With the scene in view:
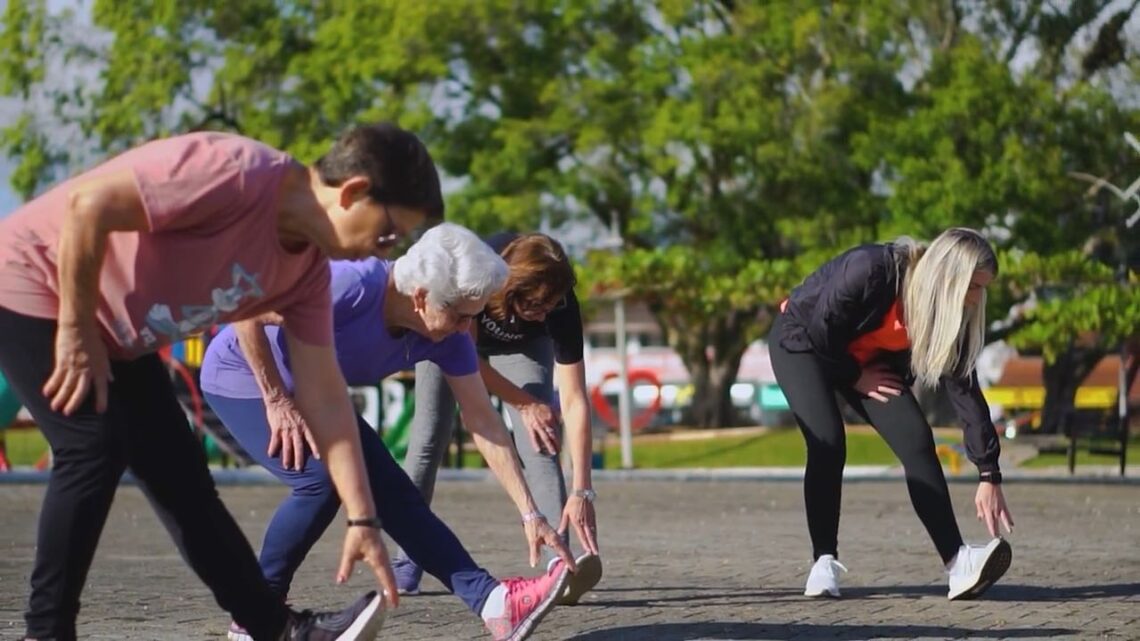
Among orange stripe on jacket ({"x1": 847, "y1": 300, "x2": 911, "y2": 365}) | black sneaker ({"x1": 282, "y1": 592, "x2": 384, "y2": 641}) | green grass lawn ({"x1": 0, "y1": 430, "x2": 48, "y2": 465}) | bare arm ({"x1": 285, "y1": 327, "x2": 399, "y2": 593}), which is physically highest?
bare arm ({"x1": 285, "y1": 327, "x2": 399, "y2": 593})

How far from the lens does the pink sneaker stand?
18.3 feet

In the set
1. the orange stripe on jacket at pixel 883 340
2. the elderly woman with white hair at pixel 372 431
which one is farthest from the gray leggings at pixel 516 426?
the elderly woman with white hair at pixel 372 431

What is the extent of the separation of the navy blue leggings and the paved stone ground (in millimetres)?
528

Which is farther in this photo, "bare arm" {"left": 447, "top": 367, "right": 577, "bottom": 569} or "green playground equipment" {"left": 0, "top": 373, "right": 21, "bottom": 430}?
"green playground equipment" {"left": 0, "top": 373, "right": 21, "bottom": 430}

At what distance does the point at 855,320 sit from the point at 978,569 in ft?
3.41

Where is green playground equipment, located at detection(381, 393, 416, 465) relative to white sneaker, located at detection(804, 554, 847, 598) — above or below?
below

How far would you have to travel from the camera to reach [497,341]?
24.1ft

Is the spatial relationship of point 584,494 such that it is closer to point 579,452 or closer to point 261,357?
point 579,452

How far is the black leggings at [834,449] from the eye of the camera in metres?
7.63

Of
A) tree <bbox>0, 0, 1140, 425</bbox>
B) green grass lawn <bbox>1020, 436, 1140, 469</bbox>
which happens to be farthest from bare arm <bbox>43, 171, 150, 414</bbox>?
tree <bbox>0, 0, 1140, 425</bbox>

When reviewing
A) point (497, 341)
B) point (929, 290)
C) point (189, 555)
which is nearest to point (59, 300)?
point (189, 555)

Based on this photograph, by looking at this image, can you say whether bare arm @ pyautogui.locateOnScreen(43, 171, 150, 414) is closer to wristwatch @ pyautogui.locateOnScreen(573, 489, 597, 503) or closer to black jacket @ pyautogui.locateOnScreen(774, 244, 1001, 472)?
wristwatch @ pyautogui.locateOnScreen(573, 489, 597, 503)

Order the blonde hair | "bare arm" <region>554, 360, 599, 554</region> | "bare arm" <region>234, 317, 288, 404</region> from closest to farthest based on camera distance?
"bare arm" <region>234, 317, 288, 404</region>, "bare arm" <region>554, 360, 599, 554</region>, the blonde hair

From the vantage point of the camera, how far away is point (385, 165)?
14.0 feet
